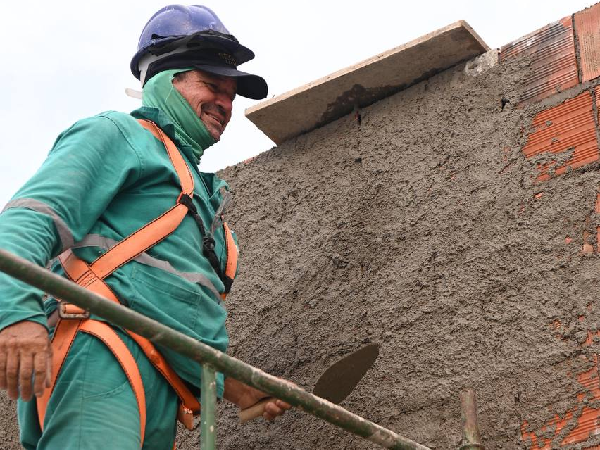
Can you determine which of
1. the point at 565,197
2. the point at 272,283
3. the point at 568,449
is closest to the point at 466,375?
the point at 568,449

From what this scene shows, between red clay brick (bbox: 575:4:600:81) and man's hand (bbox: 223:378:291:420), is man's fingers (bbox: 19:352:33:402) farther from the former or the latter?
red clay brick (bbox: 575:4:600:81)

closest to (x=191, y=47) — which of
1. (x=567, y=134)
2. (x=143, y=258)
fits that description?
(x=143, y=258)

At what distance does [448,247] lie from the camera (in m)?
3.54

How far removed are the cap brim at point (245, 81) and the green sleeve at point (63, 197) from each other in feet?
1.60

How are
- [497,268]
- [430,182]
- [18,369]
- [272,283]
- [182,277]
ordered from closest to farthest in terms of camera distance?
1. [18,369]
2. [182,277]
3. [497,268]
4. [430,182]
5. [272,283]

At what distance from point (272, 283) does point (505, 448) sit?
1147 mm

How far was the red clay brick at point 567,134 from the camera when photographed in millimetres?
3371

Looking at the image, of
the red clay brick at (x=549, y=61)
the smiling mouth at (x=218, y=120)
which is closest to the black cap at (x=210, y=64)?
the smiling mouth at (x=218, y=120)

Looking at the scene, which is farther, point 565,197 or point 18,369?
point 565,197

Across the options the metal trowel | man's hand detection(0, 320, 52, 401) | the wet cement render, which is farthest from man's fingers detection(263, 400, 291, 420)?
man's hand detection(0, 320, 52, 401)

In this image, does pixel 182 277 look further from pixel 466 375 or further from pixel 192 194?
pixel 466 375

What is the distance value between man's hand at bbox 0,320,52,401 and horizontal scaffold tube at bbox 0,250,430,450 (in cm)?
37

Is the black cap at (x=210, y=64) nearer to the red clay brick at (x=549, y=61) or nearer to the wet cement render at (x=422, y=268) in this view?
the wet cement render at (x=422, y=268)

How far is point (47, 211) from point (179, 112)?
2.61 feet
